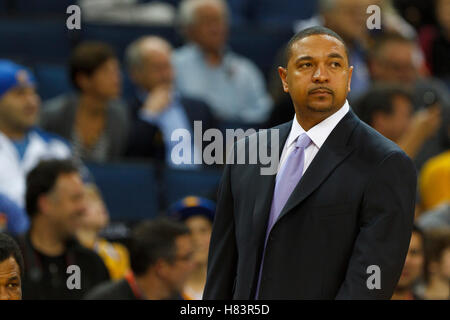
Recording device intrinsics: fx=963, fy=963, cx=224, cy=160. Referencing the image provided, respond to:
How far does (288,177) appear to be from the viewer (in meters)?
2.04

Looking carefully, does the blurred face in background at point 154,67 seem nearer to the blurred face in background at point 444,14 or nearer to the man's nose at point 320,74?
the blurred face in background at point 444,14

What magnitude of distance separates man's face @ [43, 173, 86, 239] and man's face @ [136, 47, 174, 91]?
1.43 m

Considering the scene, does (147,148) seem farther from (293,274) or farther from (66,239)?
(293,274)

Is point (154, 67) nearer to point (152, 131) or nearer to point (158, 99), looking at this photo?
point (158, 99)

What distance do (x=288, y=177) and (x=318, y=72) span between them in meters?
0.26

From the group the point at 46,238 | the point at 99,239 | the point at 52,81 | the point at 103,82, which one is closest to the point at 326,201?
the point at 46,238

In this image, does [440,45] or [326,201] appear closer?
[326,201]

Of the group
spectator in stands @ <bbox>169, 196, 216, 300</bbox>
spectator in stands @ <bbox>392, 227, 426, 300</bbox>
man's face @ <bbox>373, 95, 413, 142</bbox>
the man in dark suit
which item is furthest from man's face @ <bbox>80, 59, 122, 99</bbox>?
the man in dark suit

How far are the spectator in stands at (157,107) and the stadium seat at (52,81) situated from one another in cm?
46

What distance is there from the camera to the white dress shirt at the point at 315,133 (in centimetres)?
203

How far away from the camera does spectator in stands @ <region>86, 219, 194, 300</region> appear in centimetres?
391

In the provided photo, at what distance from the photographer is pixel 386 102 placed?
3.56m

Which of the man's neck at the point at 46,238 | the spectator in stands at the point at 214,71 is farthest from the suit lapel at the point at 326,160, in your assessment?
the spectator in stands at the point at 214,71

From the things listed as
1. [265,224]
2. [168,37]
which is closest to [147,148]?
[168,37]
